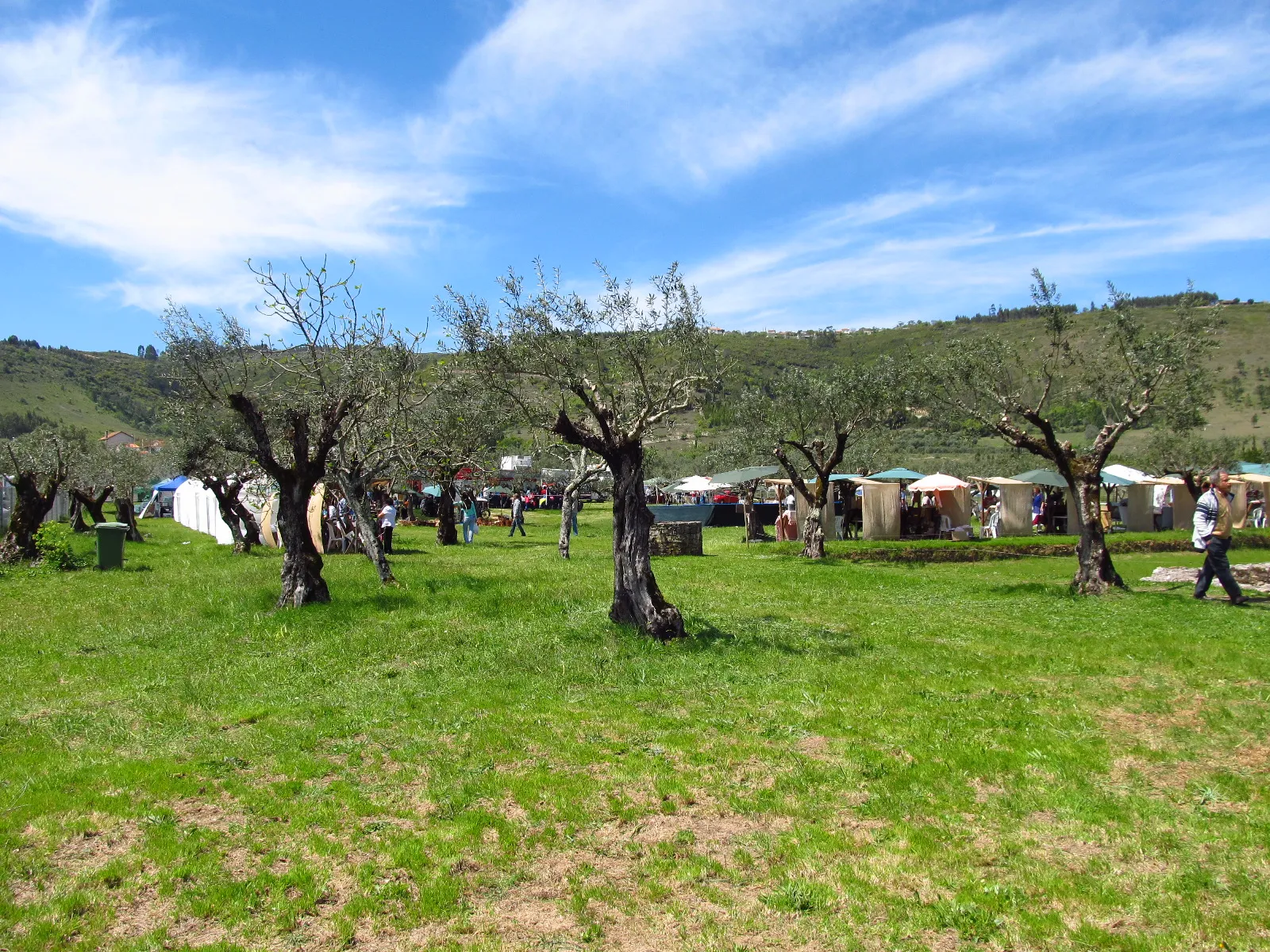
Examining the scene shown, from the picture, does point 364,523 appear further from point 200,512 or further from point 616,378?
point 200,512

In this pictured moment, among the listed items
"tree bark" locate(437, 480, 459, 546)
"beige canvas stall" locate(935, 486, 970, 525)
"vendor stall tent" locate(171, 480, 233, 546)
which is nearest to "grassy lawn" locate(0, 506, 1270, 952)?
"tree bark" locate(437, 480, 459, 546)

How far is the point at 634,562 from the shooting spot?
11.2 metres

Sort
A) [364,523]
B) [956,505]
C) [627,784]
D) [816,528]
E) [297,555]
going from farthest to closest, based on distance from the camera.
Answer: [956,505] < [816,528] < [364,523] < [297,555] < [627,784]

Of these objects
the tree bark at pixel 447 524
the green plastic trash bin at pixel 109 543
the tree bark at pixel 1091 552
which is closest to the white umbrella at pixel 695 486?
the tree bark at pixel 447 524

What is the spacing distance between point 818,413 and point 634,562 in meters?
15.5

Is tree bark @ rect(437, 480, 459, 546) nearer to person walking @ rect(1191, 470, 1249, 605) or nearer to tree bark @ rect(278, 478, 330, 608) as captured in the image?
tree bark @ rect(278, 478, 330, 608)

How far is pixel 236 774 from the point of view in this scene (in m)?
6.30

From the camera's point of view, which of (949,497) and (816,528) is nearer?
(816,528)

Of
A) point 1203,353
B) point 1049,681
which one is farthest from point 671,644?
point 1203,353

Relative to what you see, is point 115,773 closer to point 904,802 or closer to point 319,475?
point 904,802

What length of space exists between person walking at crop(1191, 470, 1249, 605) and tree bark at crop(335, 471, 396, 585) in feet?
42.5

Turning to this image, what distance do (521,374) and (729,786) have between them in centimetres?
756

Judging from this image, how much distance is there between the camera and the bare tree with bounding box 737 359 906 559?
24.5 m

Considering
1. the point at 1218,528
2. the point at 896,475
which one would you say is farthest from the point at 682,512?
the point at 1218,528
